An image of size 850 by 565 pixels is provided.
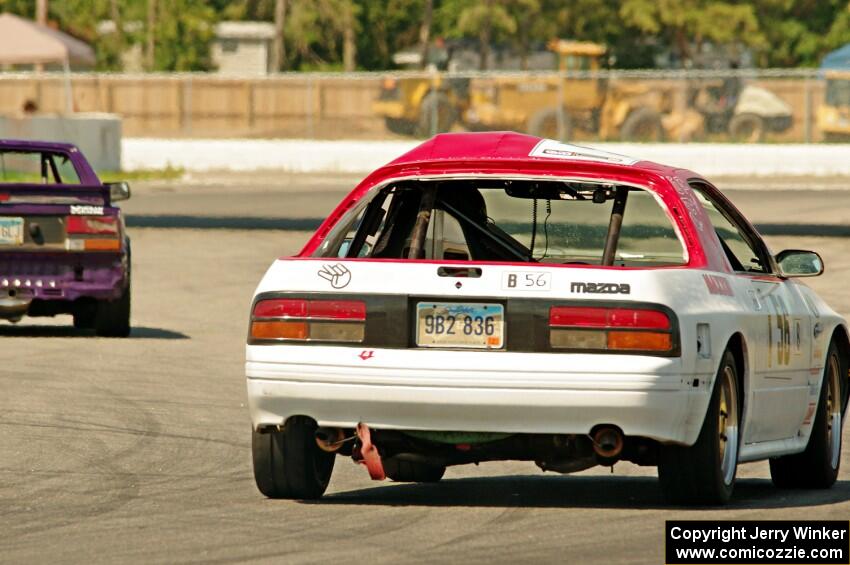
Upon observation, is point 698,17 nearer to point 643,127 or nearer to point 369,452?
Result: point 643,127

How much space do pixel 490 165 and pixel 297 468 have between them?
4.80 ft

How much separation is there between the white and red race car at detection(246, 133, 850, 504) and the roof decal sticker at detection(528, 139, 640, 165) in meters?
0.02

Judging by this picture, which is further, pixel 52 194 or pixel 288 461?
pixel 52 194

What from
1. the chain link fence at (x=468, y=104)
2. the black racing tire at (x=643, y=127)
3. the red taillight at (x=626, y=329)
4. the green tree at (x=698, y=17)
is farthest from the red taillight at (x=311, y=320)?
the green tree at (x=698, y=17)

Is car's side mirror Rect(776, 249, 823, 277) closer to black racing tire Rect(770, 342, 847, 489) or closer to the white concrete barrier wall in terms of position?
black racing tire Rect(770, 342, 847, 489)

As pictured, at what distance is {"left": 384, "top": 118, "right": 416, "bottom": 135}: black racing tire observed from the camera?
167 ft

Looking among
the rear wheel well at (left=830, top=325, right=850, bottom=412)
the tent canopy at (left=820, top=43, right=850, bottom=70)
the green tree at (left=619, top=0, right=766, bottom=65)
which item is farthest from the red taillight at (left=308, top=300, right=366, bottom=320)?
the green tree at (left=619, top=0, right=766, bottom=65)

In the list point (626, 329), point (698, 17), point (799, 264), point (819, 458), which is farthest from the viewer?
point (698, 17)

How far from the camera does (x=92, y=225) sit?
1560 centimetres

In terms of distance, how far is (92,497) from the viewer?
330 inches

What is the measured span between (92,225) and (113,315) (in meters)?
0.88

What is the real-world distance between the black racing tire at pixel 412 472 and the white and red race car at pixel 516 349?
0.37 metres

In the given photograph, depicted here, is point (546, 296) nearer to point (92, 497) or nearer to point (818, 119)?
point (92, 497)

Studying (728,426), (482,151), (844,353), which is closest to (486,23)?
(844,353)
